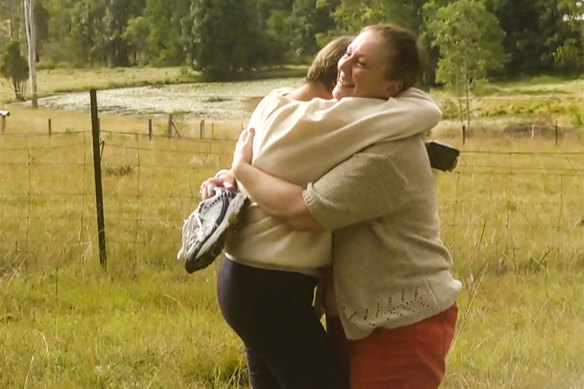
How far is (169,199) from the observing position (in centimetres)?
284

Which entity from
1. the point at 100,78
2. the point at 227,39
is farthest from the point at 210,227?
the point at 100,78

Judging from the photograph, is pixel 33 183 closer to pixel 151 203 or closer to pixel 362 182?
pixel 151 203

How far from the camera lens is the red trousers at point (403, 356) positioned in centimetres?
119

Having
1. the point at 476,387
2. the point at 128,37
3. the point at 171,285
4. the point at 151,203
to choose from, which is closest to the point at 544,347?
the point at 476,387

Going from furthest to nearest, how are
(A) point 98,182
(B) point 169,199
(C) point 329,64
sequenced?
(A) point 98,182 < (B) point 169,199 < (C) point 329,64

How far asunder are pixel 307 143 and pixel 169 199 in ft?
5.69

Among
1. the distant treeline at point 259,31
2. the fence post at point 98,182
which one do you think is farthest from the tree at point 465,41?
the fence post at point 98,182

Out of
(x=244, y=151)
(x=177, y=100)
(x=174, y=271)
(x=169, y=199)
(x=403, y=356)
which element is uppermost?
(x=244, y=151)

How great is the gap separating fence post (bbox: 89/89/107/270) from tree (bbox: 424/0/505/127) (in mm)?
1118

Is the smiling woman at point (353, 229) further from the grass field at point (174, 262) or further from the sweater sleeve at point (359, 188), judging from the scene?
the grass field at point (174, 262)

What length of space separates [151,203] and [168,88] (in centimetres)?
44

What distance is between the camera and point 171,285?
274 cm

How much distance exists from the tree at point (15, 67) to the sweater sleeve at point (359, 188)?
6.04 feet

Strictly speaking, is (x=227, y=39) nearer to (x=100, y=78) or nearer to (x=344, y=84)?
(x=100, y=78)
